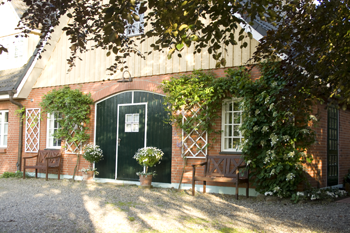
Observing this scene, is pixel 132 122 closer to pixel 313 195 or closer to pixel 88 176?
pixel 88 176

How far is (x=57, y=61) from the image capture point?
12.4m

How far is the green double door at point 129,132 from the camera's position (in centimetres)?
971

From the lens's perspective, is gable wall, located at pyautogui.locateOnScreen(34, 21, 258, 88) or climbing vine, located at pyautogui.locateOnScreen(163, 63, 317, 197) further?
gable wall, located at pyautogui.locateOnScreen(34, 21, 258, 88)

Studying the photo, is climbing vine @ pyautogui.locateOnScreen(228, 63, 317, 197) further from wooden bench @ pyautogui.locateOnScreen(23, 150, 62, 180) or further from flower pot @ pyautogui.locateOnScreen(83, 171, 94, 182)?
wooden bench @ pyautogui.locateOnScreen(23, 150, 62, 180)

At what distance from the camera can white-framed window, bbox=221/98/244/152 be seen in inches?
342

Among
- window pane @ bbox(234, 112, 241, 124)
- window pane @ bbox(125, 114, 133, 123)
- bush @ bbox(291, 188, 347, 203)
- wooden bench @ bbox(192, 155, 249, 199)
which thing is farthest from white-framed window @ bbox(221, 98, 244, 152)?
window pane @ bbox(125, 114, 133, 123)

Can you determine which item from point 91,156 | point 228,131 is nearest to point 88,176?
point 91,156

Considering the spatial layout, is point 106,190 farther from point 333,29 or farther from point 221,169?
point 333,29

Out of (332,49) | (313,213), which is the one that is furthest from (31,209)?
(332,49)

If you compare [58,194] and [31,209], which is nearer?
[31,209]

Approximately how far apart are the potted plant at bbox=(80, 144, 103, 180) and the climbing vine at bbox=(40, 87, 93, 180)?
69 centimetres

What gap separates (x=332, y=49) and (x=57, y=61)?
9.99m

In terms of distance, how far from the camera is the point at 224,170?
8273 millimetres

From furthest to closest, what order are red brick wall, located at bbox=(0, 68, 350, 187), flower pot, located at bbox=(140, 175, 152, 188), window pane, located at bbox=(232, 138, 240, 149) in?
flower pot, located at bbox=(140, 175, 152, 188), window pane, located at bbox=(232, 138, 240, 149), red brick wall, located at bbox=(0, 68, 350, 187)
